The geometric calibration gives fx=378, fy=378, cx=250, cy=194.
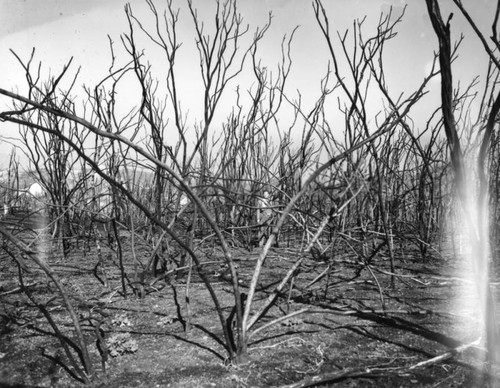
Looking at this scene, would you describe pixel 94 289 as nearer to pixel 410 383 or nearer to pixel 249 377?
pixel 249 377

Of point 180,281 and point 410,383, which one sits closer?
point 410,383

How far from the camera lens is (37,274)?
10.1 feet

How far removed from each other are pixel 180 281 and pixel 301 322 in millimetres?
1171

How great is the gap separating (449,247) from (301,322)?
3171 mm

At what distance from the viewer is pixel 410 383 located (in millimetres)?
1350

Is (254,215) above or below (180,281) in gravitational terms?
above

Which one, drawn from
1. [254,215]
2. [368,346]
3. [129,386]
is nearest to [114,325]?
[129,386]

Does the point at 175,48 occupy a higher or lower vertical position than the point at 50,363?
higher

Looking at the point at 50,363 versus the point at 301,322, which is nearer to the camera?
the point at 50,363

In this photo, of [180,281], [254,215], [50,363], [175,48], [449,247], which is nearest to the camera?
[50,363]

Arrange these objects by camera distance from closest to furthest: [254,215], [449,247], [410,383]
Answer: [410,383] → [449,247] → [254,215]

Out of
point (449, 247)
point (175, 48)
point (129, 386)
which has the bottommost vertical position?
point (129, 386)

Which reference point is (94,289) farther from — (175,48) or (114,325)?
(175,48)

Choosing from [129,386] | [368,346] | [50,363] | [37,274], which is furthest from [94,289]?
[368,346]
